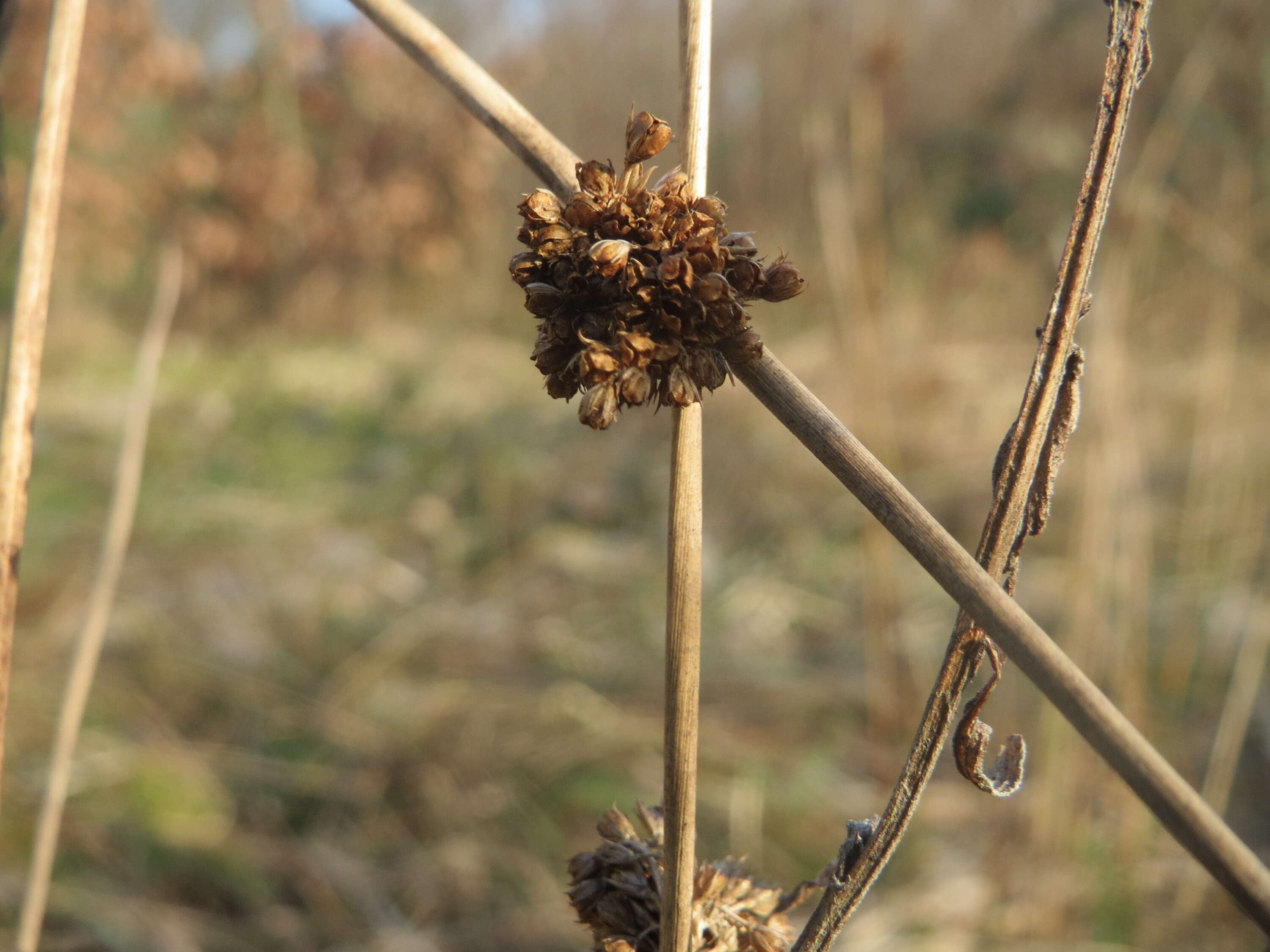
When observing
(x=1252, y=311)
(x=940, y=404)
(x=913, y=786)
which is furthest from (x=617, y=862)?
(x=1252, y=311)

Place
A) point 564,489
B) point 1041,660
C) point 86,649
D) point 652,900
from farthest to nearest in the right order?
point 564,489
point 86,649
point 652,900
point 1041,660

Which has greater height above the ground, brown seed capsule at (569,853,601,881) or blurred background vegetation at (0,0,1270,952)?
blurred background vegetation at (0,0,1270,952)

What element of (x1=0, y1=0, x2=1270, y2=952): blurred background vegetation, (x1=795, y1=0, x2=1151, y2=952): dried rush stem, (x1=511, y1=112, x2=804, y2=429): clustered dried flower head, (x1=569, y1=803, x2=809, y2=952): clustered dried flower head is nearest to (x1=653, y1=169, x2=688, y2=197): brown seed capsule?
(x1=511, y1=112, x2=804, y2=429): clustered dried flower head

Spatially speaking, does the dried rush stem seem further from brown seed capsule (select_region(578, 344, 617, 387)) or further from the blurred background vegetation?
the blurred background vegetation

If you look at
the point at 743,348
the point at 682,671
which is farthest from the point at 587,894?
the point at 743,348

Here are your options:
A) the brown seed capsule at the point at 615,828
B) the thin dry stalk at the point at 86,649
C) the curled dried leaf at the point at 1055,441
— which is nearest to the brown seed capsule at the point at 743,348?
the curled dried leaf at the point at 1055,441

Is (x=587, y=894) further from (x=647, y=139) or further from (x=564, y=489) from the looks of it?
(x=564, y=489)
